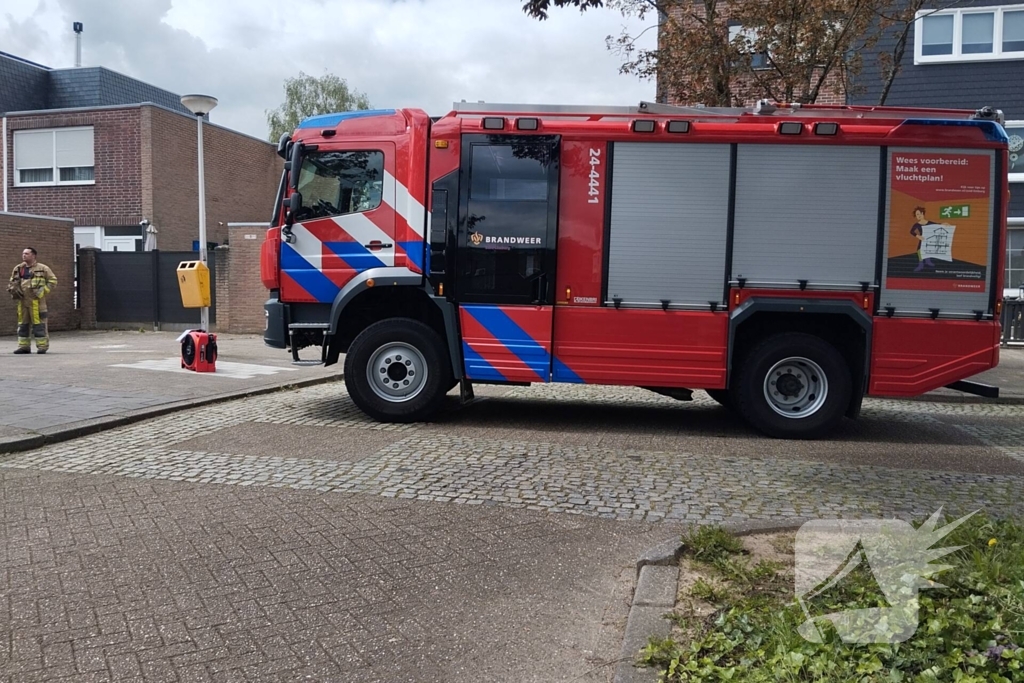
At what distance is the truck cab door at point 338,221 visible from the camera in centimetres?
800

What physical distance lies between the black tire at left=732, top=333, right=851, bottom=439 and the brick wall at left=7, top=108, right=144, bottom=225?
21.4m

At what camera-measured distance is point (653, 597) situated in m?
3.61

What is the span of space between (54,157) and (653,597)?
26425mm

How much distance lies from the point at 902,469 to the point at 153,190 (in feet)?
74.8

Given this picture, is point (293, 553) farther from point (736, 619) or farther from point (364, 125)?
point (364, 125)

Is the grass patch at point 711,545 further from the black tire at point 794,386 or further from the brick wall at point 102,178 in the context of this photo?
the brick wall at point 102,178

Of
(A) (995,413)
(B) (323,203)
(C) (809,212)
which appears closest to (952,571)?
(C) (809,212)

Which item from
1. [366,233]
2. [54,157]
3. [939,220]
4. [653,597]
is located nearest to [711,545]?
[653,597]

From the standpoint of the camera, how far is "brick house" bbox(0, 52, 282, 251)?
23969 millimetres

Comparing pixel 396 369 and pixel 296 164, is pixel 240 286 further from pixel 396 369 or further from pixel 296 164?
pixel 396 369

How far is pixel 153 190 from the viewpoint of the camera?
24000 mm

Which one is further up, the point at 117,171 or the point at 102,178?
the point at 117,171

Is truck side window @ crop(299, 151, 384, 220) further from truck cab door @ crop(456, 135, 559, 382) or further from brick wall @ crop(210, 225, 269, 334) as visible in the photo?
brick wall @ crop(210, 225, 269, 334)

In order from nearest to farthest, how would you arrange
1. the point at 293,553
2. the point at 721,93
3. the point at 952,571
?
the point at 952,571 → the point at 293,553 → the point at 721,93
